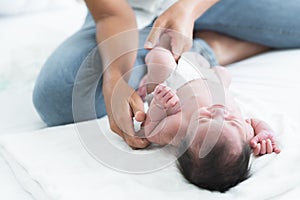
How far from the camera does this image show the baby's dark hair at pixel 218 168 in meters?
0.88

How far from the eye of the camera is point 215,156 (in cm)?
88

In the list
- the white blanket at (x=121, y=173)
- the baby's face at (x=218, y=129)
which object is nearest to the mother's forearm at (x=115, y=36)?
the white blanket at (x=121, y=173)

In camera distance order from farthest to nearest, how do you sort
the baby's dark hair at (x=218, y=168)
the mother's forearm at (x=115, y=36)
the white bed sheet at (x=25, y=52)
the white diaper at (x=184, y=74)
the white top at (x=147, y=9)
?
the white top at (x=147, y=9) < the white bed sheet at (x=25, y=52) < the mother's forearm at (x=115, y=36) < the white diaper at (x=184, y=74) < the baby's dark hair at (x=218, y=168)

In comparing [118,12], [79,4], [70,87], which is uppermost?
[118,12]

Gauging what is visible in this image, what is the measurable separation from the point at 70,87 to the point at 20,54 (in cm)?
40

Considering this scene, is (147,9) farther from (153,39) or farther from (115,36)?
(153,39)

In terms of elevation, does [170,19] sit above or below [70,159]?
above

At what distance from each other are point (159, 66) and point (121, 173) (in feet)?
0.74

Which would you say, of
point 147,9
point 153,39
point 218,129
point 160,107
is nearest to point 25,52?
point 147,9

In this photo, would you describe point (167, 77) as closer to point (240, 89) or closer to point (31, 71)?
point (240, 89)

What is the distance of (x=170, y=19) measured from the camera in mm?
1117

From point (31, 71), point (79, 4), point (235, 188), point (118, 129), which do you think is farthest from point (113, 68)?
point (79, 4)

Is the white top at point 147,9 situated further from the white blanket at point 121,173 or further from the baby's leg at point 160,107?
the baby's leg at point 160,107

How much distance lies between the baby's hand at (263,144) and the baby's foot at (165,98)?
6.2 inches
